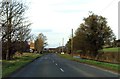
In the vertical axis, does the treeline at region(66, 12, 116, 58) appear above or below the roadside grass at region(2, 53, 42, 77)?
above

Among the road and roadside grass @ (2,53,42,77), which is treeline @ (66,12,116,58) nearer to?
roadside grass @ (2,53,42,77)

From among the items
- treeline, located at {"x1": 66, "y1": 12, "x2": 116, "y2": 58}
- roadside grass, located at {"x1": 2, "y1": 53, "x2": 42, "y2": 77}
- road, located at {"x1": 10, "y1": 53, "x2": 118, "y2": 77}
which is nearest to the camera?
road, located at {"x1": 10, "y1": 53, "x2": 118, "y2": 77}

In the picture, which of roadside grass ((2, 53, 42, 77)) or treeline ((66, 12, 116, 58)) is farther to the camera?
treeline ((66, 12, 116, 58))

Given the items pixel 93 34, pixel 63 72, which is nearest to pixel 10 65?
pixel 63 72

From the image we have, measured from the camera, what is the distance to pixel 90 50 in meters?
77.4

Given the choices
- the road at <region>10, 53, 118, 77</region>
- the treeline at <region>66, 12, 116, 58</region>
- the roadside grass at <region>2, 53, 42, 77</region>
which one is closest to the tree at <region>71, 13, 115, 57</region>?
the treeline at <region>66, 12, 116, 58</region>

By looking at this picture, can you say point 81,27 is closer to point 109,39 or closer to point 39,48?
point 109,39

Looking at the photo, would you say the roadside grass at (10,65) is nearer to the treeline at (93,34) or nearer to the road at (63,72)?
the road at (63,72)

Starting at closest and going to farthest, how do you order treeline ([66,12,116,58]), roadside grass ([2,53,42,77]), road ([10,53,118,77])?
road ([10,53,118,77])
roadside grass ([2,53,42,77])
treeline ([66,12,116,58])

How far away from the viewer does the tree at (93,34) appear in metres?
77.4

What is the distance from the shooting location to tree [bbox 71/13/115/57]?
77375 mm

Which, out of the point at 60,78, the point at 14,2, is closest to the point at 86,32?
the point at 14,2

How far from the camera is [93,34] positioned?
77625 millimetres

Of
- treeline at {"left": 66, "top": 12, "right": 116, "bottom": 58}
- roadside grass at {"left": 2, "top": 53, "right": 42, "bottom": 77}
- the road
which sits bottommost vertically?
the road
